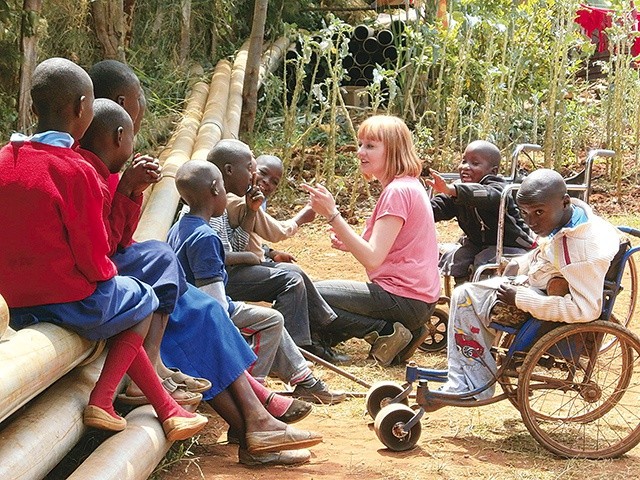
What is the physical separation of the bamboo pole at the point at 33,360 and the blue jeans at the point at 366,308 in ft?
8.50

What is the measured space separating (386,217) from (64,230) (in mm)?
2656

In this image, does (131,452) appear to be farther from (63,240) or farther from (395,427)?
(395,427)

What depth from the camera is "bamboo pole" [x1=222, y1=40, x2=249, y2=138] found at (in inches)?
369

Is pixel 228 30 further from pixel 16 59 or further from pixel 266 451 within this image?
pixel 266 451

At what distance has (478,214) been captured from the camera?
626 cm

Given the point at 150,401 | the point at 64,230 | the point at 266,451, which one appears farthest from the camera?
the point at 266,451

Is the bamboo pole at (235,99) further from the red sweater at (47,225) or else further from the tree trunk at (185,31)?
the red sweater at (47,225)

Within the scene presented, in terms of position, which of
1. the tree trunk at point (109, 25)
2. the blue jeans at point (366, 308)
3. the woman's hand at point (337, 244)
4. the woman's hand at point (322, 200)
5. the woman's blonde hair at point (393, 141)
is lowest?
the blue jeans at point (366, 308)

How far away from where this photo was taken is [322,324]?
230 inches

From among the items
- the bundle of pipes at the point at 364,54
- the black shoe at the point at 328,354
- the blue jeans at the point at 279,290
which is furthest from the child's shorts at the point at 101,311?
the bundle of pipes at the point at 364,54

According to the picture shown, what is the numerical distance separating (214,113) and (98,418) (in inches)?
242

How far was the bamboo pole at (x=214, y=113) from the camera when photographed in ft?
25.3

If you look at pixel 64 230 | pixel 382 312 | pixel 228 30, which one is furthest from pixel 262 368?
pixel 228 30

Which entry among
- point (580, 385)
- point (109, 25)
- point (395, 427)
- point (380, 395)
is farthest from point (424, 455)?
point (109, 25)
